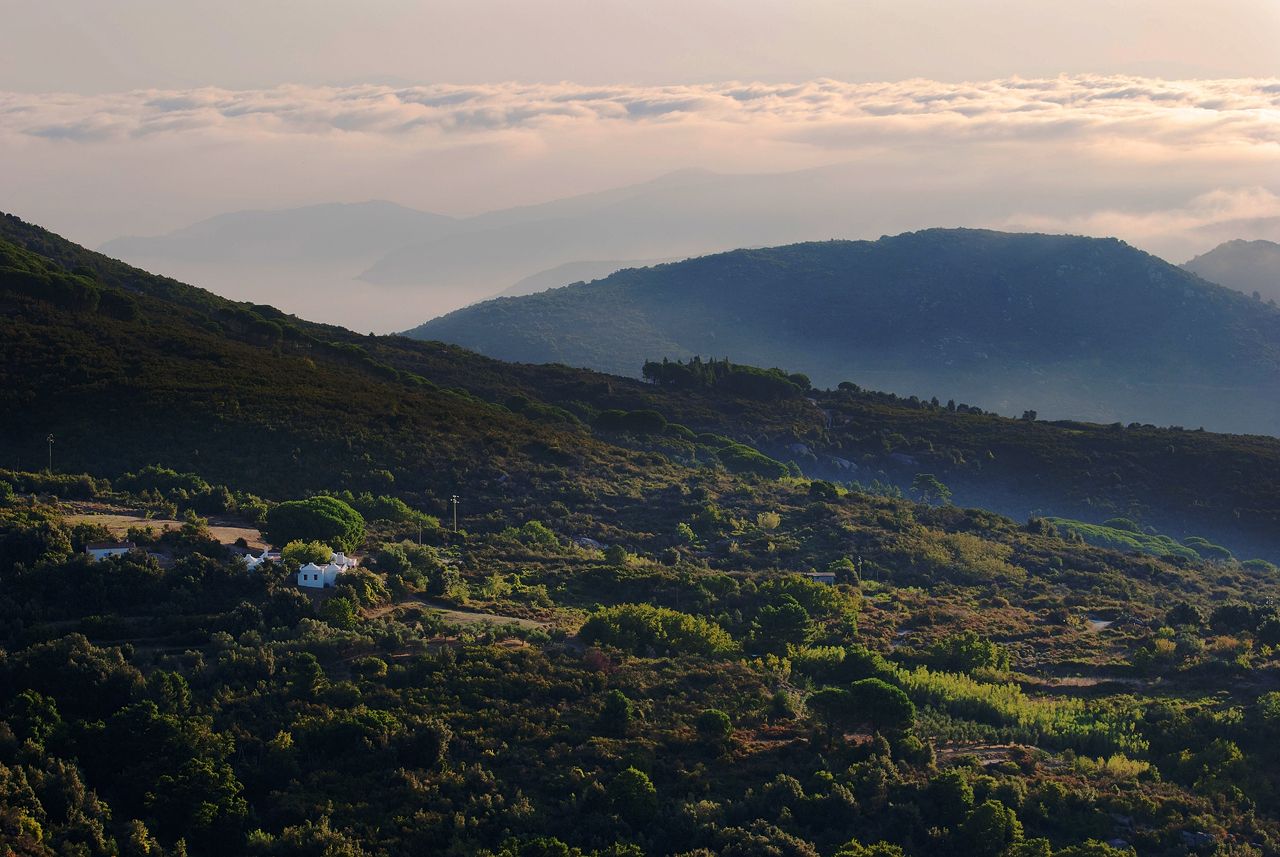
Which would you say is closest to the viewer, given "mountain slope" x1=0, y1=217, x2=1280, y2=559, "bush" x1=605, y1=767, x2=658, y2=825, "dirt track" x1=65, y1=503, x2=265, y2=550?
"bush" x1=605, y1=767, x2=658, y2=825

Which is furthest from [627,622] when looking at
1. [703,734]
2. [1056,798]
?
[1056,798]

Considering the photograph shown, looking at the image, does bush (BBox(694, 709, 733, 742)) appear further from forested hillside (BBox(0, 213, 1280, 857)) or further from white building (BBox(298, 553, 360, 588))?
white building (BBox(298, 553, 360, 588))

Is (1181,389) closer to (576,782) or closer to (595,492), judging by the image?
(595,492)

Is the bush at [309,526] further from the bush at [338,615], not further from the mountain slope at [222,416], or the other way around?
the mountain slope at [222,416]

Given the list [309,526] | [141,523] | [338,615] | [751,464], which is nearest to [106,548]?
[141,523]

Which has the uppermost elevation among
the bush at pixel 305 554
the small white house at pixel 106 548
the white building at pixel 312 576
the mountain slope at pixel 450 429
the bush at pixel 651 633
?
the mountain slope at pixel 450 429

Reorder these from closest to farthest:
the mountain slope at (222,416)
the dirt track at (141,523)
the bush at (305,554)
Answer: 1. the bush at (305,554)
2. the dirt track at (141,523)
3. the mountain slope at (222,416)

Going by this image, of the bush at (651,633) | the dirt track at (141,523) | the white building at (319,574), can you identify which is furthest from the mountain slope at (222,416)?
the bush at (651,633)

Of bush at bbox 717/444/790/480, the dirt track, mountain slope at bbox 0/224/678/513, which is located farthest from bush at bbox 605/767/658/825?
bush at bbox 717/444/790/480

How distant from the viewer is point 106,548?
32375mm

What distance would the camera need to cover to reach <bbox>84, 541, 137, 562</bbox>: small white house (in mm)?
31342

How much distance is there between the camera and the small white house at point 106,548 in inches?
1234

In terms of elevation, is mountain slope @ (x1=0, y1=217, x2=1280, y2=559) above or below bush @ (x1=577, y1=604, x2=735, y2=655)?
above

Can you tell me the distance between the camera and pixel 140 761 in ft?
70.8
